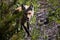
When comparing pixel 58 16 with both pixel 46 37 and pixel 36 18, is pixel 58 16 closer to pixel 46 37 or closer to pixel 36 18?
pixel 36 18

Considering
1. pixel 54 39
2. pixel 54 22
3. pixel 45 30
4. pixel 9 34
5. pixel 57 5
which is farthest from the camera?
pixel 57 5

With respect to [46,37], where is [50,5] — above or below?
above

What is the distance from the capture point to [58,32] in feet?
17.7

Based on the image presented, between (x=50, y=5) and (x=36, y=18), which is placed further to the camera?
(x=50, y=5)

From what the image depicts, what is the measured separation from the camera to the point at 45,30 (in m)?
5.84

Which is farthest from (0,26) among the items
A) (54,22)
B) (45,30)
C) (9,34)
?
(54,22)

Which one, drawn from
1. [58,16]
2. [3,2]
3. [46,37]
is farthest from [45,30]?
[3,2]

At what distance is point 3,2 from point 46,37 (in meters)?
2.30

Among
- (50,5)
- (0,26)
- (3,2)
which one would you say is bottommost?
(50,5)

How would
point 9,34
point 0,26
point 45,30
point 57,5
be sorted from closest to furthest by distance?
point 0,26 → point 9,34 → point 45,30 → point 57,5

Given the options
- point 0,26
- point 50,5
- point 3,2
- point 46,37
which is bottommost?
point 46,37

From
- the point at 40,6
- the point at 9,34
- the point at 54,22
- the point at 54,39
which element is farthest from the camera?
the point at 40,6

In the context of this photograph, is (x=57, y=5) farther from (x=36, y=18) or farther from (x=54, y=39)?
(x=54, y=39)

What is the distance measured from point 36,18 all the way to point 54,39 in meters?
1.44
